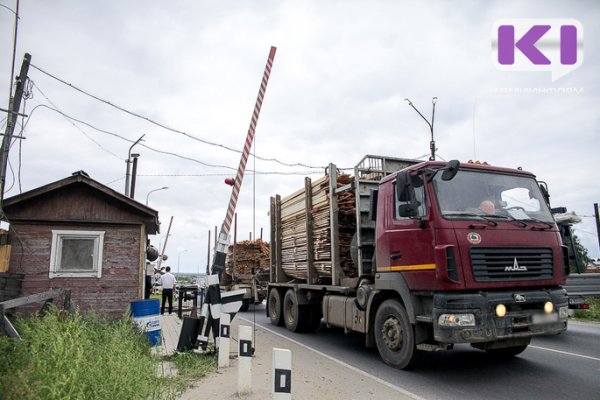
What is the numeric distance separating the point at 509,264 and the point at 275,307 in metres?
7.53

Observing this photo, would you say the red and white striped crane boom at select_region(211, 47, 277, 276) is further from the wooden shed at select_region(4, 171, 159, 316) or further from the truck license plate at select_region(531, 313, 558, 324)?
the truck license plate at select_region(531, 313, 558, 324)

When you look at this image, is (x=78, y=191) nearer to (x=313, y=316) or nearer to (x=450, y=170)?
(x=313, y=316)

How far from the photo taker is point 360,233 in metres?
7.73

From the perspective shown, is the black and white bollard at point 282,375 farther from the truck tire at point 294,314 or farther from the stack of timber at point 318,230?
the truck tire at point 294,314

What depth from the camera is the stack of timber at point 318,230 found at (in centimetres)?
859

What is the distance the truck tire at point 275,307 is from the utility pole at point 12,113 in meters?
7.24

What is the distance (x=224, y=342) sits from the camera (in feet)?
21.7

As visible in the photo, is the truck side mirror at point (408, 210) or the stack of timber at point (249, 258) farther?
the stack of timber at point (249, 258)

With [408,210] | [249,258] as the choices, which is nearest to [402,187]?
[408,210]

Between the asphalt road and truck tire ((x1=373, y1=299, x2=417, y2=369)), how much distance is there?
21 cm

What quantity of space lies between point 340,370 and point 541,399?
2.79 meters

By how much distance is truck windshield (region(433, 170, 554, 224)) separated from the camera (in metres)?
5.80

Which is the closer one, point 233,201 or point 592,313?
point 233,201

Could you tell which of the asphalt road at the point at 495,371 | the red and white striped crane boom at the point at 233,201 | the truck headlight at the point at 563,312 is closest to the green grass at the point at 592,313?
the asphalt road at the point at 495,371
